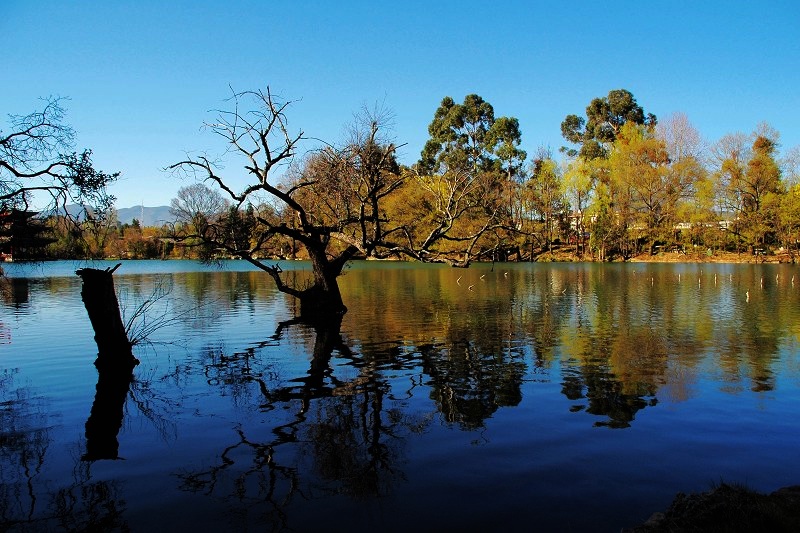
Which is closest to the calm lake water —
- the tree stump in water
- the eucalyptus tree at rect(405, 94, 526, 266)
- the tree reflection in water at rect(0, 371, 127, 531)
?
the tree reflection in water at rect(0, 371, 127, 531)

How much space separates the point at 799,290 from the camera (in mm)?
37781

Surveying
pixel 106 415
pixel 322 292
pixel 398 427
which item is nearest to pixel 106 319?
pixel 106 415

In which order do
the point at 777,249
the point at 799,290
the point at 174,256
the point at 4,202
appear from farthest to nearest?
the point at 174,256 → the point at 777,249 → the point at 799,290 → the point at 4,202

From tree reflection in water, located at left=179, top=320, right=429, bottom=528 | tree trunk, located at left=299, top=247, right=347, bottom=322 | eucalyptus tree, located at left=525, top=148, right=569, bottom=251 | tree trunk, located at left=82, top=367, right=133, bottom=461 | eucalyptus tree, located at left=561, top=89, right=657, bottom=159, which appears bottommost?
tree trunk, located at left=82, top=367, right=133, bottom=461

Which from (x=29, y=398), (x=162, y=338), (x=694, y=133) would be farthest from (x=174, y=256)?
(x=29, y=398)

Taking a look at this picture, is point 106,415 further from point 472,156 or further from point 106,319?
point 472,156

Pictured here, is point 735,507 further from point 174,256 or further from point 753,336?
point 174,256

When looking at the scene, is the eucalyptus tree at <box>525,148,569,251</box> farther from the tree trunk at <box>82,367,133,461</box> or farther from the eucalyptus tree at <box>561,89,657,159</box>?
the tree trunk at <box>82,367,133,461</box>

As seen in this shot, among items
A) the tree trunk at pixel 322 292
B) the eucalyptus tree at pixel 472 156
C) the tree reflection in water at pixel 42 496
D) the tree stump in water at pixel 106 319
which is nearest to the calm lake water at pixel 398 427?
the tree reflection in water at pixel 42 496

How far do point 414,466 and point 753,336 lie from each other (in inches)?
676

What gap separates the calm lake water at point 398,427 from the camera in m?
6.98

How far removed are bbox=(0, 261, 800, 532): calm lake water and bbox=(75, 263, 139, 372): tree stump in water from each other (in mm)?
673

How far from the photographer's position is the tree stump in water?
14256 millimetres

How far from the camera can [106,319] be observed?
14734 millimetres
